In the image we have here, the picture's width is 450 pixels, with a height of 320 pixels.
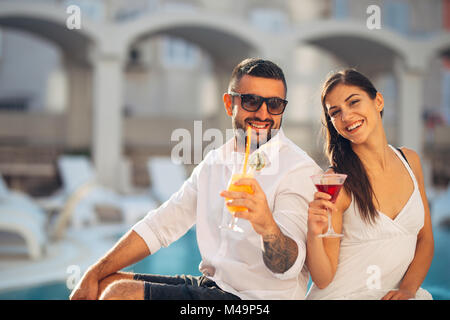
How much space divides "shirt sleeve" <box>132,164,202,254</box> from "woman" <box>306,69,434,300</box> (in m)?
0.68

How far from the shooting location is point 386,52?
12.9 metres

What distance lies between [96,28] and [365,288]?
394 inches

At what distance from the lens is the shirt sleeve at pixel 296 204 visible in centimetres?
204

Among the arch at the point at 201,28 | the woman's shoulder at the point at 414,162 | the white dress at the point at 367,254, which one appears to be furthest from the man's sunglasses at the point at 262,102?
the arch at the point at 201,28

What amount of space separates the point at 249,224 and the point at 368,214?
55 centimetres

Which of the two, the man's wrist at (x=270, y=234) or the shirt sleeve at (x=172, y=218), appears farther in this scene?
the shirt sleeve at (x=172, y=218)

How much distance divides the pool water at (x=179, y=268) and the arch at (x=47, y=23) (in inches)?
211

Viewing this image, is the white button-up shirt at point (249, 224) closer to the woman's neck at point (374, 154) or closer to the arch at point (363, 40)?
the woman's neck at point (374, 154)

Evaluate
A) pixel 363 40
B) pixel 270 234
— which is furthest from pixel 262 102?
pixel 363 40

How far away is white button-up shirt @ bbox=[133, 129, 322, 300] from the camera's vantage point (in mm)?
2111

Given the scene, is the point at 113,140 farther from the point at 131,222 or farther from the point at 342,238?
the point at 342,238

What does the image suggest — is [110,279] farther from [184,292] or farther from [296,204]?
[296,204]

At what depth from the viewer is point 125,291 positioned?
2.04 metres

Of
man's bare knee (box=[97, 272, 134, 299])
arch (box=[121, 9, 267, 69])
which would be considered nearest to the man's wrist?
man's bare knee (box=[97, 272, 134, 299])
